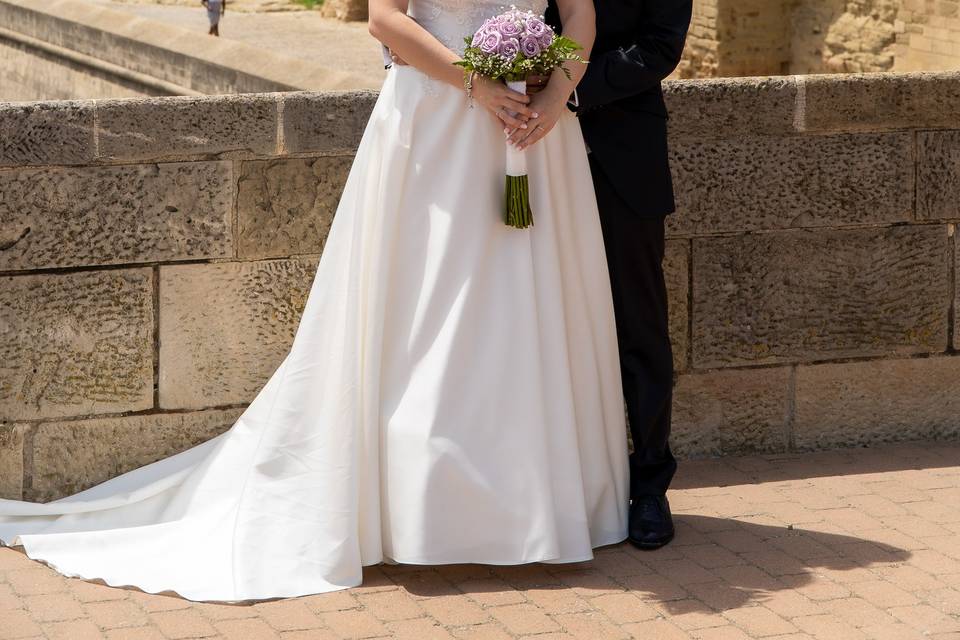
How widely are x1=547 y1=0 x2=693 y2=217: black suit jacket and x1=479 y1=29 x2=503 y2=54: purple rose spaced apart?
35 cm

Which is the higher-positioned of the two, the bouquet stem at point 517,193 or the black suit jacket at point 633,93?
the black suit jacket at point 633,93

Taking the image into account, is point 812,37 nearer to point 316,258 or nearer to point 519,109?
point 316,258

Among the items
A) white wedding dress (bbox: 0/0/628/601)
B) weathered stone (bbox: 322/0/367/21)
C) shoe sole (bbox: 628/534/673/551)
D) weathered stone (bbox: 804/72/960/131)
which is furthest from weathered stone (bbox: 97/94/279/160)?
weathered stone (bbox: 322/0/367/21)

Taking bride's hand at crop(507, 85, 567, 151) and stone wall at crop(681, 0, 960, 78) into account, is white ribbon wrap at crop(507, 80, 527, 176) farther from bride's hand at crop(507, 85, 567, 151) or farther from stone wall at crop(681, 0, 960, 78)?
stone wall at crop(681, 0, 960, 78)

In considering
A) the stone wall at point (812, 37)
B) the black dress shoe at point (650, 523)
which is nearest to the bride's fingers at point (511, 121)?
the black dress shoe at point (650, 523)

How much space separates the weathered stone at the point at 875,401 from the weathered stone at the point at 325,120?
1.84m

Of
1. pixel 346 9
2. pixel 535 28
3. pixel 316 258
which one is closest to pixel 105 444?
pixel 316 258

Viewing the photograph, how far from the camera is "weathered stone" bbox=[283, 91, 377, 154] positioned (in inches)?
187

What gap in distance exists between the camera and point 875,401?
5402 millimetres

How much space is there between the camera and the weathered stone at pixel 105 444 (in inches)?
186

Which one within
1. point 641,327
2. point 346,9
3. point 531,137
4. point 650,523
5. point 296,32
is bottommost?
point 650,523

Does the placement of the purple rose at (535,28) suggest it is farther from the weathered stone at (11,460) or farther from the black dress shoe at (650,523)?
the weathered stone at (11,460)

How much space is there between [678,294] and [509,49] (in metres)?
1.53

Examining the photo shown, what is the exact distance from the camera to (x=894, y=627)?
3834 mm
